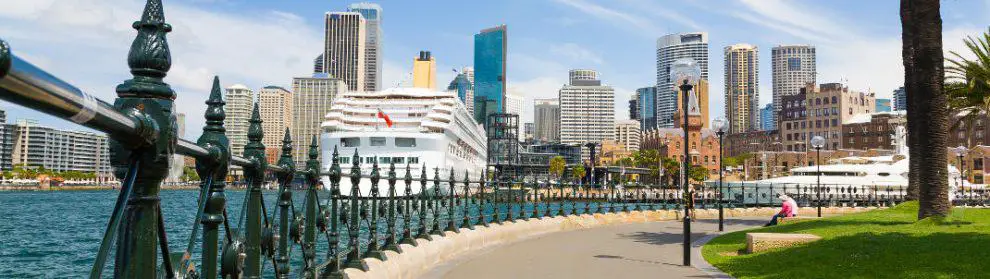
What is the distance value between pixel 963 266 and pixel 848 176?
56.3 metres

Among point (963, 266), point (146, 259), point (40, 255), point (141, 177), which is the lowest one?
point (40, 255)

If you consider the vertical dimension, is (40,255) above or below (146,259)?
below

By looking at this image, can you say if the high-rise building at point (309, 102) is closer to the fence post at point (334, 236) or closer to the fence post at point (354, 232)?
the fence post at point (354, 232)

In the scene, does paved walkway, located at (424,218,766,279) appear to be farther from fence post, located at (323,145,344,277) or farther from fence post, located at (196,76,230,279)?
fence post, located at (196,76,230,279)

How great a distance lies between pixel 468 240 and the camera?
14.3 metres

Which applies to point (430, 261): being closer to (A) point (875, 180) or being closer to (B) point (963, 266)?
(B) point (963, 266)

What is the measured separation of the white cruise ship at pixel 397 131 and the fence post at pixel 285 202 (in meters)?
54.9

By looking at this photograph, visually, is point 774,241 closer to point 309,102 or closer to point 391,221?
point 391,221

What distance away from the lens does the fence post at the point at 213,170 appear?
3.46 metres

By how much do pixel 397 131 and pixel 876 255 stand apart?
58879mm

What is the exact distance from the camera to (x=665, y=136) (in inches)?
6506

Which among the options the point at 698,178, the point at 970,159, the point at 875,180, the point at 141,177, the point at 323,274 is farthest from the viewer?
the point at 698,178

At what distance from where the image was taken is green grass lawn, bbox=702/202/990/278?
9766mm

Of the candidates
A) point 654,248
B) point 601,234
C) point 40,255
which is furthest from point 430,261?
point 40,255
